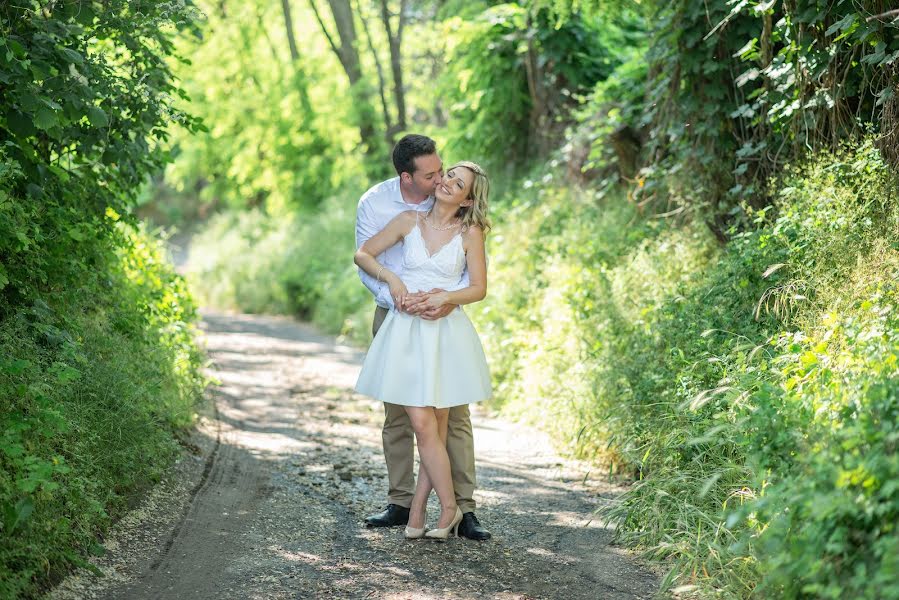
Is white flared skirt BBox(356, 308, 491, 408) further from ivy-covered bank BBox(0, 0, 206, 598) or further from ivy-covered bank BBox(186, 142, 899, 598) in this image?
ivy-covered bank BBox(0, 0, 206, 598)

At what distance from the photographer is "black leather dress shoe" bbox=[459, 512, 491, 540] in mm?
5527

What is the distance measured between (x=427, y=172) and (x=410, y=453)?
1677 millimetres

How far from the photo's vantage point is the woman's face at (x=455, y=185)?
5426 millimetres

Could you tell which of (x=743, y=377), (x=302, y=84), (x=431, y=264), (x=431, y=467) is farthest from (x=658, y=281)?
(x=302, y=84)

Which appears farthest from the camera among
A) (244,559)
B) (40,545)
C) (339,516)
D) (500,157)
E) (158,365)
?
(500,157)

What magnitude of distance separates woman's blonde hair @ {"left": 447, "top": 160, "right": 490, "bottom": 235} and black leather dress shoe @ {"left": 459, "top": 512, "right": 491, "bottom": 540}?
5.37 feet

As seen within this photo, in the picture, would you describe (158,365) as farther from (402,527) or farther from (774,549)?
(774,549)

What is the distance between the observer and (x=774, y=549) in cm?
371

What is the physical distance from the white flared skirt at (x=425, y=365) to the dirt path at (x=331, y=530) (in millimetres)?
813

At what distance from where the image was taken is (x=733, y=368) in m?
5.65

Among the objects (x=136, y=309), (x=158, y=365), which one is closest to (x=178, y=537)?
(x=158, y=365)

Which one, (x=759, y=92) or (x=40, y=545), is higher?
(x=759, y=92)

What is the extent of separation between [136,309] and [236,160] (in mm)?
18197

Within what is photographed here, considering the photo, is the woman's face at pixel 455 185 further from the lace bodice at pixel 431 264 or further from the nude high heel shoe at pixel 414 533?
the nude high heel shoe at pixel 414 533
